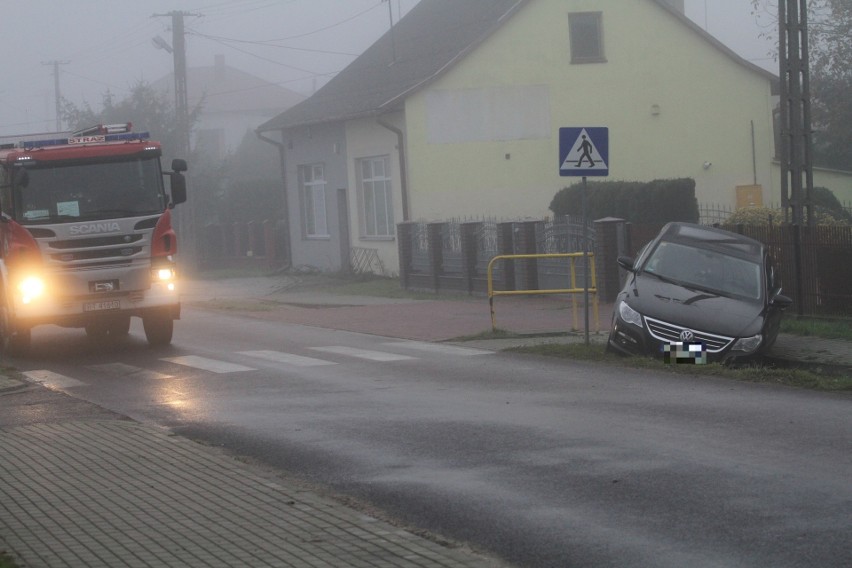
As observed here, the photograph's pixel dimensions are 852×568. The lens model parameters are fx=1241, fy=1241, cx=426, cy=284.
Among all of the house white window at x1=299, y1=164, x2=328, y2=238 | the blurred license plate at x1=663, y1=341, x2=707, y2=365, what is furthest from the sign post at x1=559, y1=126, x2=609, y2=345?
the house white window at x1=299, y1=164, x2=328, y2=238

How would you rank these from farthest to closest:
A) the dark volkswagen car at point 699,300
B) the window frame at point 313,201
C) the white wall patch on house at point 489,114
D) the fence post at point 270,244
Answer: the fence post at point 270,244 → the window frame at point 313,201 → the white wall patch on house at point 489,114 → the dark volkswagen car at point 699,300

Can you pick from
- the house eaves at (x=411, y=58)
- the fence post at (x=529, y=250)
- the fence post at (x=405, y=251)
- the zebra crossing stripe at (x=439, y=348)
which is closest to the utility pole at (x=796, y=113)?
the zebra crossing stripe at (x=439, y=348)

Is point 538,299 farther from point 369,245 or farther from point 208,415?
point 208,415

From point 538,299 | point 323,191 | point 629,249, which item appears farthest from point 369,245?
point 629,249

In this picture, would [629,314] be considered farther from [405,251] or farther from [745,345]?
[405,251]

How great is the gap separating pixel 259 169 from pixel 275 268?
30.6 metres

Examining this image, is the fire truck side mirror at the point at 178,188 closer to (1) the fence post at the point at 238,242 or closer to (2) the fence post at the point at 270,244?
(2) the fence post at the point at 270,244

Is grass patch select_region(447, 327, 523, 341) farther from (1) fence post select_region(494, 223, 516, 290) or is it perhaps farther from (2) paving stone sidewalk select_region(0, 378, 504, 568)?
(2) paving stone sidewalk select_region(0, 378, 504, 568)

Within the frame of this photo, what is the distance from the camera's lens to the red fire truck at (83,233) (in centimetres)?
1623

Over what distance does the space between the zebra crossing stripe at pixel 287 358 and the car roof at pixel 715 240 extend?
15.1 ft

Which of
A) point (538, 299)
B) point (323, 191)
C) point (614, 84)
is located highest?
point (614, 84)

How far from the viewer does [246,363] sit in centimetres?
1541

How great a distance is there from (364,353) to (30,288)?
175 inches

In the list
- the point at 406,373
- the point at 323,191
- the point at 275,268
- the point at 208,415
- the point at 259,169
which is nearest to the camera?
the point at 208,415
